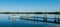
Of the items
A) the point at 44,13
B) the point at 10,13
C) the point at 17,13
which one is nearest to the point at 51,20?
the point at 44,13

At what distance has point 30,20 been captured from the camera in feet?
7.82

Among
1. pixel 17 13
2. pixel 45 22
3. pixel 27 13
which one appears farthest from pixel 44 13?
pixel 17 13

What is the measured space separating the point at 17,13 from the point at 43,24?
60cm

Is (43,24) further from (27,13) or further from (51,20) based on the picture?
(27,13)

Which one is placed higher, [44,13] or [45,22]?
[44,13]

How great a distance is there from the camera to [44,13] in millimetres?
2332

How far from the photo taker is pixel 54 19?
2.37 meters

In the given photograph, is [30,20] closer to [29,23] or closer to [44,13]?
[29,23]

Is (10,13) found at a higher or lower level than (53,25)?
higher

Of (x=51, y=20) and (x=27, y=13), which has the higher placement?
(x=27, y=13)

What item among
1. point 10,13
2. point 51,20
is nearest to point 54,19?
point 51,20

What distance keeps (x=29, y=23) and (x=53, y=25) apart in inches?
20.3

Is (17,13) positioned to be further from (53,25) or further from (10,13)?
(53,25)

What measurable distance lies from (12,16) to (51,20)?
0.83 meters
